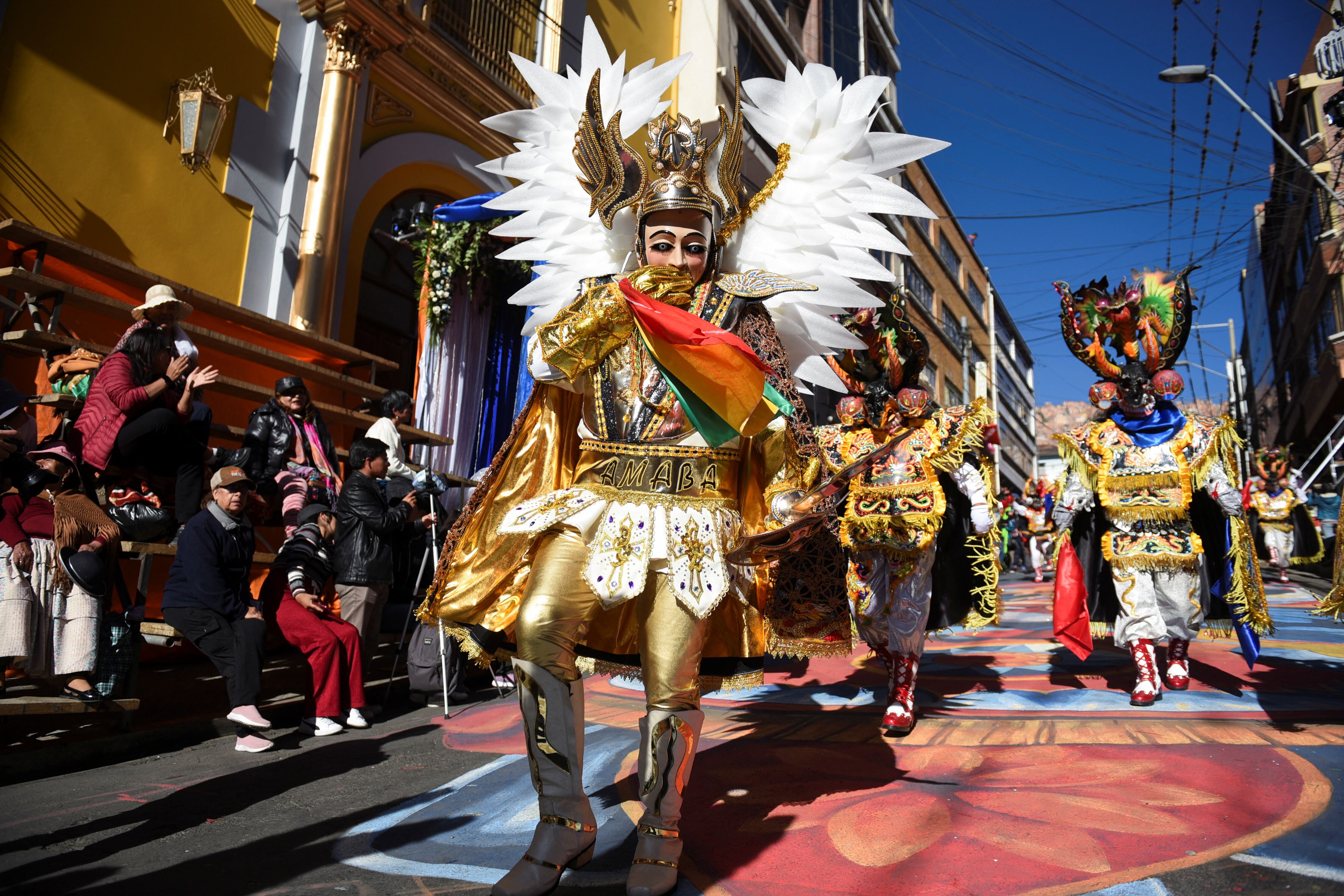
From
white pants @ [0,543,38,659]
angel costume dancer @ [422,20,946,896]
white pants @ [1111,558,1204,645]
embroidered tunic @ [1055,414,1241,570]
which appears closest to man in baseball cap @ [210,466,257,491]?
white pants @ [0,543,38,659]

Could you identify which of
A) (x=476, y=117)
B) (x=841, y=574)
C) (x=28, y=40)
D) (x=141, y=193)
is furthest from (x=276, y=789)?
(x=476, y=117)

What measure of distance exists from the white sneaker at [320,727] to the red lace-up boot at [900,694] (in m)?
3.05

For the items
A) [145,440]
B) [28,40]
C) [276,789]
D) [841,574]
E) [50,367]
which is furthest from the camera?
[28,40]

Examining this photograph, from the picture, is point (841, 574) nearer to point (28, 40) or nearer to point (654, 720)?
point (654, 720)

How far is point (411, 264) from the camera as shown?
10867mm

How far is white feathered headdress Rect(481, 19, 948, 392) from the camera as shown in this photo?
125 inches

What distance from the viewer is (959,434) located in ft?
17.1

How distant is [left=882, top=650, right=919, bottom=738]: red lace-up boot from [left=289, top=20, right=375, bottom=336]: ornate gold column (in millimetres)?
6462

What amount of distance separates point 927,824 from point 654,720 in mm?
1145

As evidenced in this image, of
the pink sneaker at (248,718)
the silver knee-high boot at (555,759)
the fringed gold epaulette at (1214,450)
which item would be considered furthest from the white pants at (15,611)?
the fringed gold epaulette at (1214,450)

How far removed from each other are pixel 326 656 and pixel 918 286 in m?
31.5

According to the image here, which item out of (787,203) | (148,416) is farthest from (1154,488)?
(148,416)

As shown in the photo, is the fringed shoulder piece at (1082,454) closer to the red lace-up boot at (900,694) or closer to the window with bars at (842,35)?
the red lace-up boot at (900,694)

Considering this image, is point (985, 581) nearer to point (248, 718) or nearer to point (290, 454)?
point (248, 718)
